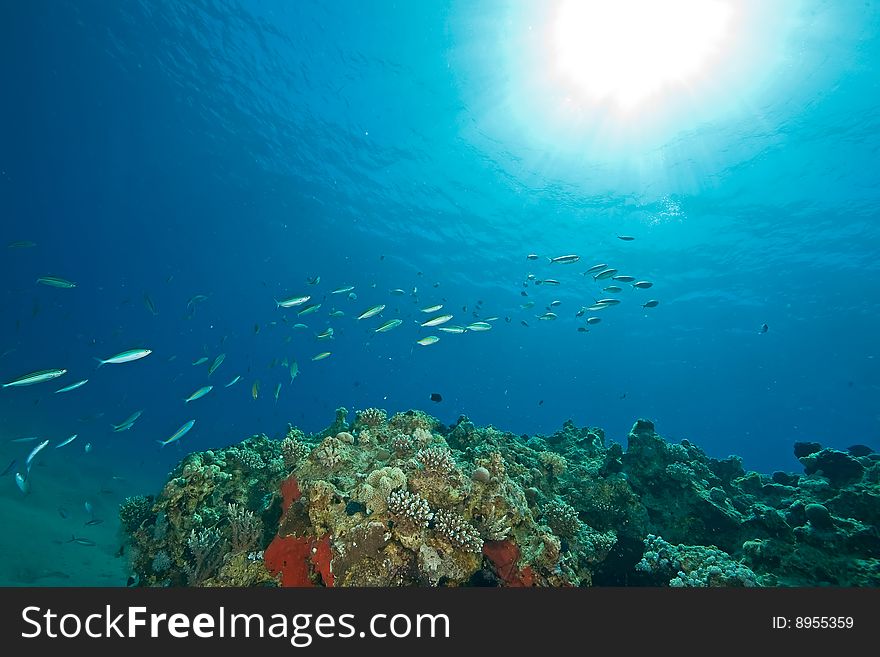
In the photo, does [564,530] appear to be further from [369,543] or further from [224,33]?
[224,33]

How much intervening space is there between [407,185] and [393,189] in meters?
1.83

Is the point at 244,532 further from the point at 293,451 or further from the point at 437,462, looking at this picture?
the point at 437,462

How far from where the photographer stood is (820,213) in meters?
31.0

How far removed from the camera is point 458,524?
200 inches

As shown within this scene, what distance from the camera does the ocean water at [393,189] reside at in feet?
74.6

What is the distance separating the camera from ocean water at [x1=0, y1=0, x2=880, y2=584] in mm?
22734

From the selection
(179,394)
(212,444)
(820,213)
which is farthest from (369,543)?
(179,394)

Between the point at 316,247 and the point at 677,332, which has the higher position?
the point at 316,247

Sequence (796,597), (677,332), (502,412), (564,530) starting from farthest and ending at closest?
(502,412) < (677,332) < (564,530) < (796,597)

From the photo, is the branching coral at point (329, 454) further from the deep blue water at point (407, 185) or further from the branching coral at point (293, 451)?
the deep blue water at point (407, 185)

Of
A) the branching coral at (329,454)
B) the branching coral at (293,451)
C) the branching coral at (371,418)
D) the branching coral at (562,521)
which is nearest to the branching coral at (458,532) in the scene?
the branching coral at (329,454)

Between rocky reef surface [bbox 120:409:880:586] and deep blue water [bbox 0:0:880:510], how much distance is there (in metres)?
8.20

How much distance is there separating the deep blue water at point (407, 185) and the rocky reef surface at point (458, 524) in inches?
323

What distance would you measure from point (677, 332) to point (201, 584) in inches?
2803
